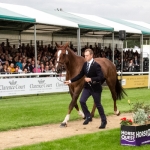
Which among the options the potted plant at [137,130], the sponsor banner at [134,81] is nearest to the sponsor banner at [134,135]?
the potted plant at [137,130]

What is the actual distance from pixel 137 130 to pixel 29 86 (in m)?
10.1

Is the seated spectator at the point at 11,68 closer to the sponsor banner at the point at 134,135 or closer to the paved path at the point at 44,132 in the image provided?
the paved path at the point at 44,132

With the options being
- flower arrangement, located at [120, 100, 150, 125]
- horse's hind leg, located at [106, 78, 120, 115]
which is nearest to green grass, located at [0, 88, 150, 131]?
horse's hind leg, located at [106, 78, 120, 115]

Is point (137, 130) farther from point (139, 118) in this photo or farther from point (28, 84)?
point (28, 84)

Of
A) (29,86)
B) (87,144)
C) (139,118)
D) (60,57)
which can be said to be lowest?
(87,144)

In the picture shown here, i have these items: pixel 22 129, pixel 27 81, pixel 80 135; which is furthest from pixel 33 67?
pixel 80 135

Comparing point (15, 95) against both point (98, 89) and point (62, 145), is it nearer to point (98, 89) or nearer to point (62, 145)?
point (98, 89)

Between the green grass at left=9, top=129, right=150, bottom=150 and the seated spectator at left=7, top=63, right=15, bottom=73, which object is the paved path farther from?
the seated spectator at left=7, top=63, right=15, bottom=73

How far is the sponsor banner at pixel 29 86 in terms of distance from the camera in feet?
49.5

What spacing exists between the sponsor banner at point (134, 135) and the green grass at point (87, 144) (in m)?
0.11

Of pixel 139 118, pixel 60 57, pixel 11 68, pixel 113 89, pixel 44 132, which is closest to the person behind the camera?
pixel 139 118

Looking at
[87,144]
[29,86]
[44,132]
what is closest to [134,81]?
[29,86]

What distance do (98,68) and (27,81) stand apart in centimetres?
818

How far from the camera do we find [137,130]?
21.3 feet
